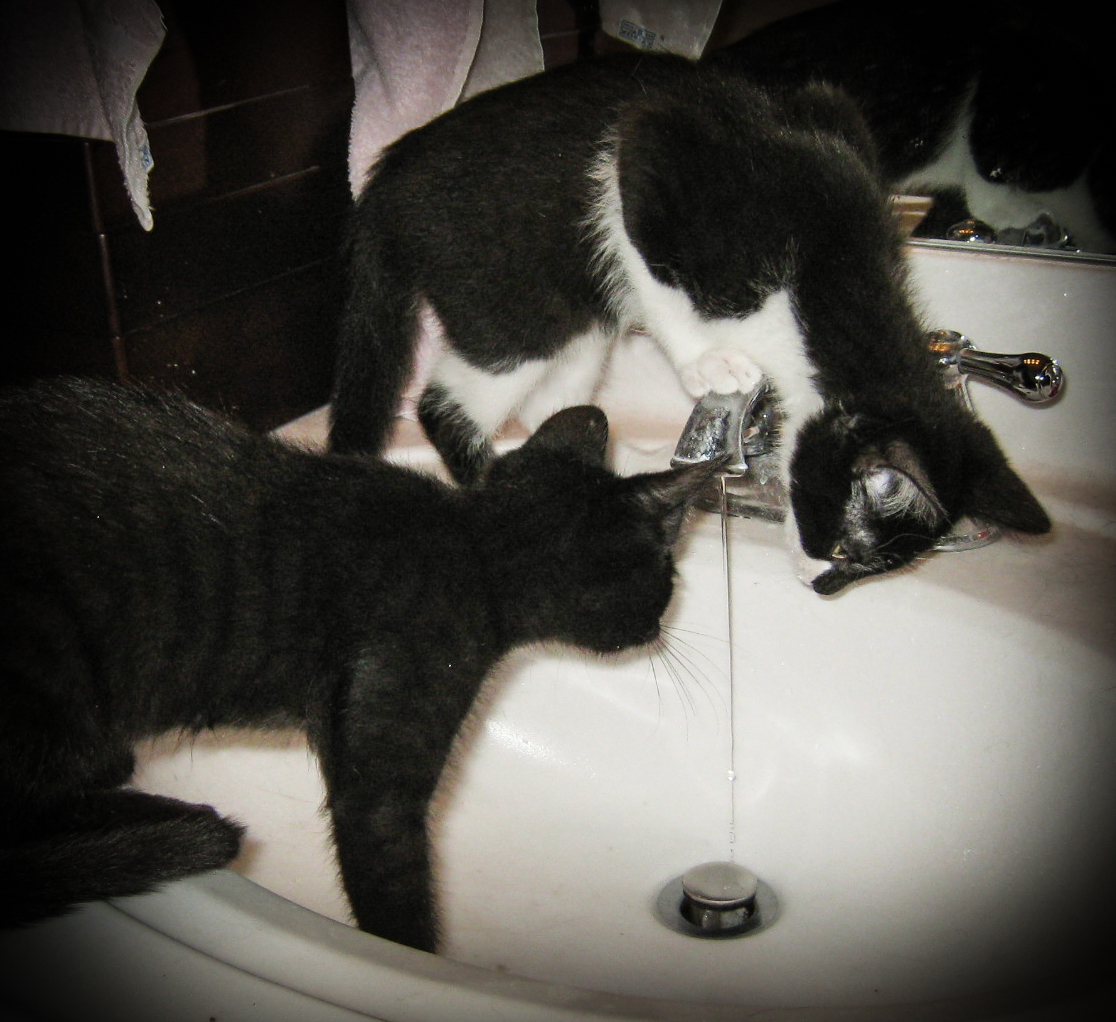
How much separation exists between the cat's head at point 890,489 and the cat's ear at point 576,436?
0.69 ft

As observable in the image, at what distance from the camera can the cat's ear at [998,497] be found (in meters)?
0.76

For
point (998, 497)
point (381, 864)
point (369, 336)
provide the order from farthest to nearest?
point (369, 336)
point (998, 497)
point (381, 864)

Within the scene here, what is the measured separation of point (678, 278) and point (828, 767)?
0.50m

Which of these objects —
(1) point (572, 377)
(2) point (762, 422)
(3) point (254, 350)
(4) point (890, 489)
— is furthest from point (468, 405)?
(4) point (890, 489)

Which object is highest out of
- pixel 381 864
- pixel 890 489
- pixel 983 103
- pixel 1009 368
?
pixel 983 103

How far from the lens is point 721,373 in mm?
940

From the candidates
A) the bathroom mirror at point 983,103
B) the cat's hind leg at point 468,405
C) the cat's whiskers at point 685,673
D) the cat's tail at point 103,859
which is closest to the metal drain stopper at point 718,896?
the cat's whiskers at point 685,673

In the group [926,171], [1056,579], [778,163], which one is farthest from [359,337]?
[1056,579]

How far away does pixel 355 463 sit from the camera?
0.72 m

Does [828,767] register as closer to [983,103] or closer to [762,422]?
[762,422]

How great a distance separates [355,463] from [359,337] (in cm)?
32

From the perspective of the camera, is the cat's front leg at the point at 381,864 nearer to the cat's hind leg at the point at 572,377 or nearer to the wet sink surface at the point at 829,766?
the wet sink surface at the point at 829,766

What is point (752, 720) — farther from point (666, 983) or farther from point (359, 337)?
point (359, 337)

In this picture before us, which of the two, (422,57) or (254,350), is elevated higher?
(422,57)
